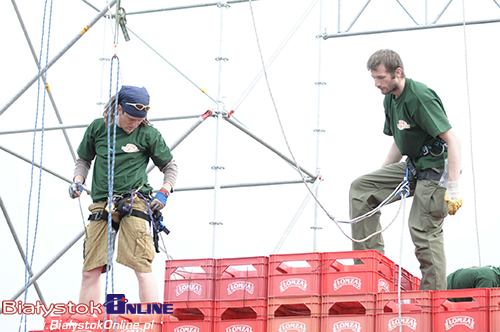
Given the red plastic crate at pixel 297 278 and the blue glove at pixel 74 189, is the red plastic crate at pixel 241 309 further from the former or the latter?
the blue glove at pixel 74 189

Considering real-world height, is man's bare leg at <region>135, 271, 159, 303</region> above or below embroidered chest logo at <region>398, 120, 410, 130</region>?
below

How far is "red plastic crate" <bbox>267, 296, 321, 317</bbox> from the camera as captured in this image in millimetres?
5848

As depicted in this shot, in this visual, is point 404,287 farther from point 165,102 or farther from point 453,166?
point 165,102

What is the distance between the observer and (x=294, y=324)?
5836mm

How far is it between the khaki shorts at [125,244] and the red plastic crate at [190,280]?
0.43m

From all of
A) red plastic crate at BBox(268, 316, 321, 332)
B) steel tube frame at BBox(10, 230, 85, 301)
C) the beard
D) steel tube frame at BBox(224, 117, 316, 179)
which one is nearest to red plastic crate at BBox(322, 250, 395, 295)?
Answer: red plastic crate at BBox(268, 316, 321, 332)

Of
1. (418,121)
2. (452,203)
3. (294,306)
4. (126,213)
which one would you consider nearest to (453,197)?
(452,203)

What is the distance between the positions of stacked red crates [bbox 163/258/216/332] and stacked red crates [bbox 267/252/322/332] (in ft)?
1.53

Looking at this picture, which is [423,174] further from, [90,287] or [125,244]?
[90,287]

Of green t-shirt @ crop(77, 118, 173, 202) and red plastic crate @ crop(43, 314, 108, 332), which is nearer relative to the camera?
red plastic crate @ crop(43, 314, 108, 332)

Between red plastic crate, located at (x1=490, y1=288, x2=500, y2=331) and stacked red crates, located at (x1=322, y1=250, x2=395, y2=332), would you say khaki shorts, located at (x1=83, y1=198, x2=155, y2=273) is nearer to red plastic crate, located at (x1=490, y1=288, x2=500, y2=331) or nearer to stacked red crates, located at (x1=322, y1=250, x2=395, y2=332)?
stacked red crates, located at (x1=322, y1=250, x2=395, y2=332)

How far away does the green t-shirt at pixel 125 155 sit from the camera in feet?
20.2

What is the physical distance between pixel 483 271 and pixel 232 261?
5.96 ft

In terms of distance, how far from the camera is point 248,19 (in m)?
10.9
